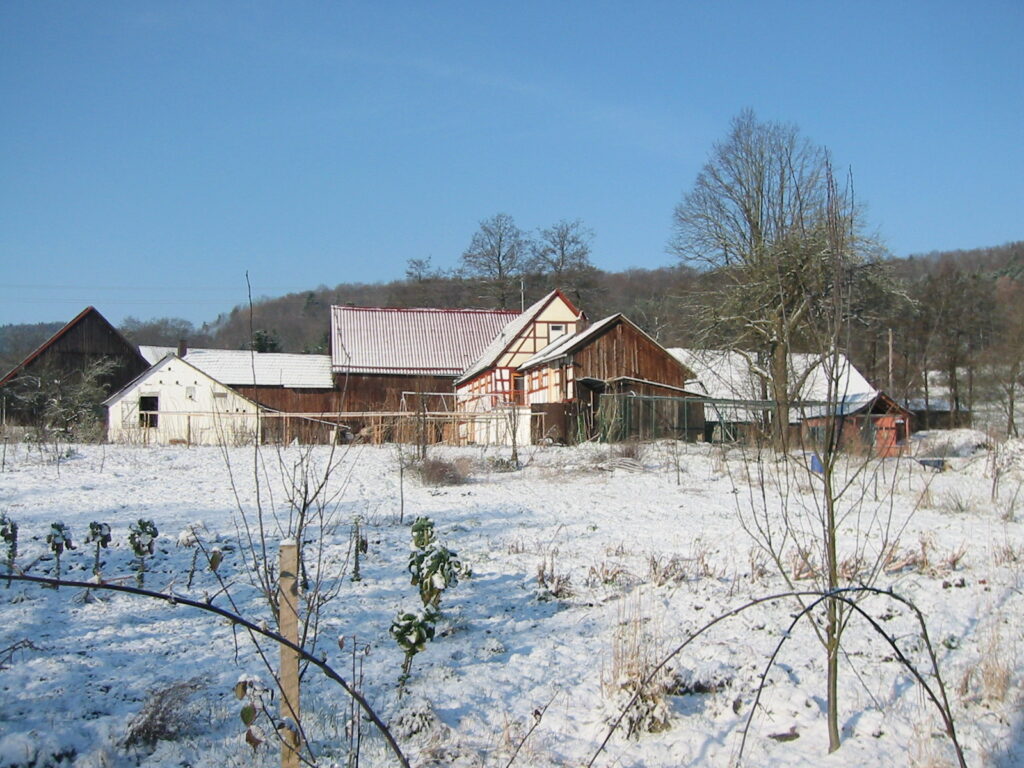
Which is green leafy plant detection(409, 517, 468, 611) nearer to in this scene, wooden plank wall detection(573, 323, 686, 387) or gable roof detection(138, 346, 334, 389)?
wooden plank wall detection(573, 323, 686, 387)

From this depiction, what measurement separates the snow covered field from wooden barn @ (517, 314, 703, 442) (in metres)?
15.1

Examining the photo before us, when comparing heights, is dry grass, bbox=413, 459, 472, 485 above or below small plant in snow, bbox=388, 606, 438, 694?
above

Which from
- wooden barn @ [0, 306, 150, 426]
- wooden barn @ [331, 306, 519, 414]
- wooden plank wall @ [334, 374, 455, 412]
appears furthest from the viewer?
wooden barn @ [331, 306, 519, 414]

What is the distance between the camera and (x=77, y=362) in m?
36.3

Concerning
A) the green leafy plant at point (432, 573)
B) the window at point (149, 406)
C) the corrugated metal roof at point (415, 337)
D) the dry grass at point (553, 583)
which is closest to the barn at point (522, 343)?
the corrugated metal roof at point (415, 337)

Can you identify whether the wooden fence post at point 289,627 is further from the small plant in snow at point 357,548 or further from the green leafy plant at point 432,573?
the small plant in snow at point 357,548

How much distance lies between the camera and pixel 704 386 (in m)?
32.8

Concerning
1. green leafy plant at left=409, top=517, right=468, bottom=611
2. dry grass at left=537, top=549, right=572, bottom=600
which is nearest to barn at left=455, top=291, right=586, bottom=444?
dry grass at left=537, top=549, right=572, bottom=600

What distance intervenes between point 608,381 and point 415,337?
56.0 feet

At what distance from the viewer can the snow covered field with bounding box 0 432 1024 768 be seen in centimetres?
401

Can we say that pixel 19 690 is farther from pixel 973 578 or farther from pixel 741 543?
pixel 973 578

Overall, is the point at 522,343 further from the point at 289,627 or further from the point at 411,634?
the point at 289,627

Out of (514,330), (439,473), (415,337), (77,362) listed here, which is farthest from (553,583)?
(77,362)

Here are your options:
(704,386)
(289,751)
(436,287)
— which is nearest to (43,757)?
(289,751)
